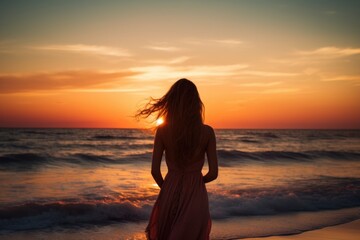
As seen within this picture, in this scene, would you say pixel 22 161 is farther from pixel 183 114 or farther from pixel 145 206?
pixel 183 114

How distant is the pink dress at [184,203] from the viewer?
3434 mm

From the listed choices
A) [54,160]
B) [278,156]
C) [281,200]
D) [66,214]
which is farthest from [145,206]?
[278,156]

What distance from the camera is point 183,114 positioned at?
324 centimetres

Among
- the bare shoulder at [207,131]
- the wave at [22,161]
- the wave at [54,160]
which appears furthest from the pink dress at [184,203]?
the wave at [22,161]

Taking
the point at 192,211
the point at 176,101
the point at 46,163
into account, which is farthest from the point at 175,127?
the point at 46,163

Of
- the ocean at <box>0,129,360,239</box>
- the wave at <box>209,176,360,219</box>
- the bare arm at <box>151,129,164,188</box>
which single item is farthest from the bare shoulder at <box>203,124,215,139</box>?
the wave at <box>209,176,360,219</box>

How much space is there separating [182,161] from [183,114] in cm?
40

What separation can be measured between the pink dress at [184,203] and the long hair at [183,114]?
0.53ft

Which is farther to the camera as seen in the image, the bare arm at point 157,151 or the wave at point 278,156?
the wave at point 278,156

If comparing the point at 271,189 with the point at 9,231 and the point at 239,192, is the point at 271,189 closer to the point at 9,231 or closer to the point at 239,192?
the point at 239,192

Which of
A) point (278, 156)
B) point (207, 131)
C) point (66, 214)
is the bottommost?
point (278, 156)

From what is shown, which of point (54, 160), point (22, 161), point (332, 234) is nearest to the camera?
point (332, 234)

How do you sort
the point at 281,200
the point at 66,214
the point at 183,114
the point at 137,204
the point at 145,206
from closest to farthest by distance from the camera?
1. the point at 183,114
2. the point at 66,214
3. the point at 145,206
4. the point at 137,204
5. the point at 281,200

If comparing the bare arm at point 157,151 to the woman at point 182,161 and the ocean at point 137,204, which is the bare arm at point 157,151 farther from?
the ocean at point 137,204
